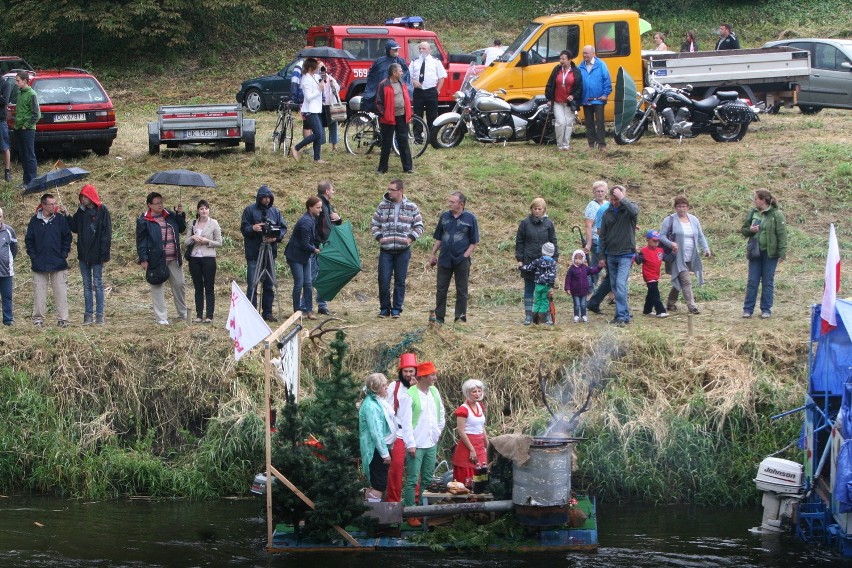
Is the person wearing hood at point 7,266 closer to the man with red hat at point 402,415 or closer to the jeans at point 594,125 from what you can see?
the man with red hat at point 402,415

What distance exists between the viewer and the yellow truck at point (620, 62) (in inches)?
931

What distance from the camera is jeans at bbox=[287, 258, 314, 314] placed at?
1533 centimetres

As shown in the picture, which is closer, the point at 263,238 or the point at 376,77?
the point at 263,238

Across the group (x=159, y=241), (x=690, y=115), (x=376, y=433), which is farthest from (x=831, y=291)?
(x=690, y=115)

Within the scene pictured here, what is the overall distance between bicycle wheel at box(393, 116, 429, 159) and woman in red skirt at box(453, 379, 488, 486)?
32.4 feet

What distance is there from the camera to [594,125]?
72.7 feet

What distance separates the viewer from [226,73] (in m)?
35.8

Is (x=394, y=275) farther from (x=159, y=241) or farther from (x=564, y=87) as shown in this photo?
(x=564, y=87)

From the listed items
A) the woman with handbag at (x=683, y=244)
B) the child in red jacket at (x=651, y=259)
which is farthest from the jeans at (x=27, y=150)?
the woman with handbag at (x=683, y=244)

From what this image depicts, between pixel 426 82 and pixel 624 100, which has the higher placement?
pixel 426 82

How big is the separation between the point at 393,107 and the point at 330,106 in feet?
7.83

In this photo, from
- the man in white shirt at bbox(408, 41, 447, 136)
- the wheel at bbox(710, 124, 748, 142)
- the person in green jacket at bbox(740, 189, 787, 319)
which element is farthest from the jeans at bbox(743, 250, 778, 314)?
the man in white shirt at bbox(408, 41, 447, 136)

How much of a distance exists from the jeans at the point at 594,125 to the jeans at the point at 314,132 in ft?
15.1

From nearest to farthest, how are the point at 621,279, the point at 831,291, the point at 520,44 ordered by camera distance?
the point at 831,291
the point at 621,279
the point at 520,44
